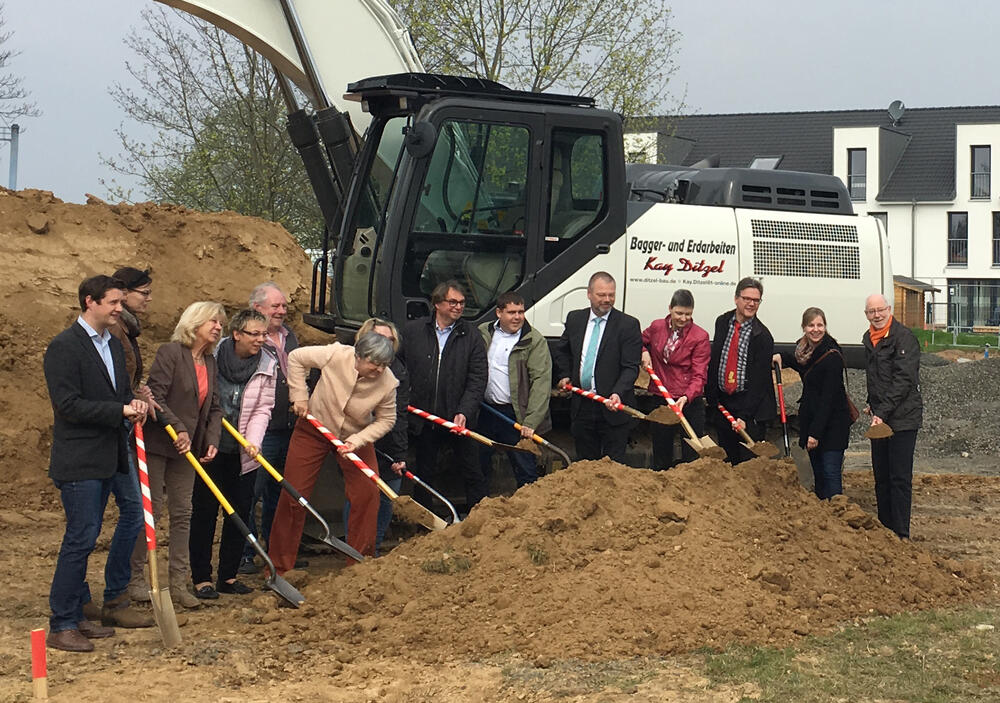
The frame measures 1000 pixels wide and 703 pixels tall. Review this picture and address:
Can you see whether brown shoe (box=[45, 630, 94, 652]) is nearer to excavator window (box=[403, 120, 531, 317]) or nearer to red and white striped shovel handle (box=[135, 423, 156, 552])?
red and white striped shovel handle (box=[135, 423, 156, 552])

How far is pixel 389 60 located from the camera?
11383 millimetres

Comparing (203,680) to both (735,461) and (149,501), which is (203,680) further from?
(735,461)

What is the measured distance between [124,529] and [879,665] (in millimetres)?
4159

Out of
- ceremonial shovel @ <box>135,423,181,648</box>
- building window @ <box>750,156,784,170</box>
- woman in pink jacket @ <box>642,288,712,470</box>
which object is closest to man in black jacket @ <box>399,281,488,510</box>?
woman in pink jacket @ <box>642,288,712,470</box>

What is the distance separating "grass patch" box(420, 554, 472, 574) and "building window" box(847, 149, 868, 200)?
44.9 metres

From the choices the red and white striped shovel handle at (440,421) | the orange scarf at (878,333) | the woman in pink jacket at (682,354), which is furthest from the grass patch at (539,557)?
the orange scarf at (878,333)

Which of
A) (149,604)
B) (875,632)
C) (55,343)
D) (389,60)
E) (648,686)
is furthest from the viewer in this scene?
(389,60)

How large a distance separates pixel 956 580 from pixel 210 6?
6.99 meters

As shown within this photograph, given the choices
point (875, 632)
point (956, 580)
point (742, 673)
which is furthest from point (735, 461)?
point (742, 673)

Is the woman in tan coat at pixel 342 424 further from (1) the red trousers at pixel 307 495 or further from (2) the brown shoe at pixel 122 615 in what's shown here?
(2) the brown shoe at pixel 122 615

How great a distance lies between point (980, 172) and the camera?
1908 inches

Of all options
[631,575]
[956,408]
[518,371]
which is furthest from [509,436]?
[956,408]

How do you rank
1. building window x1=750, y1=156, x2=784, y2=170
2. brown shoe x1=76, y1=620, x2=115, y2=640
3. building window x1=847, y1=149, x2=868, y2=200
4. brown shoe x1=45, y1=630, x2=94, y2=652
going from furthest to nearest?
1. building window x1=847, y1=149, x2=868, y2=200
2. building window x1=750, y1=156, x2=784, y2=170
3. brown shoe x1=76, y1=620, x2=115, y2=640
4. brown shoe x1=45, y1=630, x2=94, y2=652

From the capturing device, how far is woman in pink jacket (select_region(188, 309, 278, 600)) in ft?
25.8
